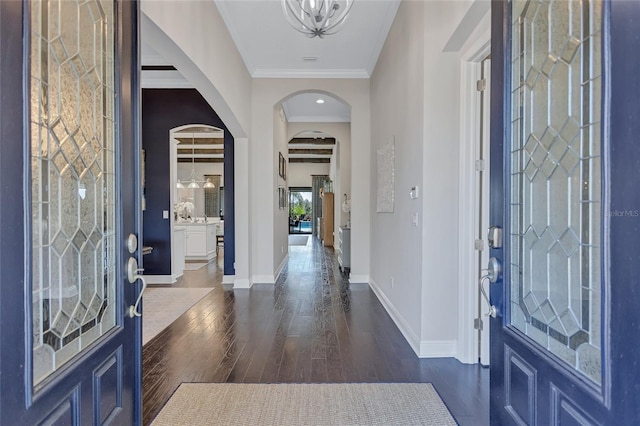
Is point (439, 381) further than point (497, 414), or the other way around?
A: point (439, 381)

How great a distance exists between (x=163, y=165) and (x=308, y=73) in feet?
9.13

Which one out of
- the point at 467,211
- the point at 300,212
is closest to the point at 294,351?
the point at 467,211

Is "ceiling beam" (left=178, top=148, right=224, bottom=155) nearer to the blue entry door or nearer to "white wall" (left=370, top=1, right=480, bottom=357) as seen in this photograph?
"white wall" (left=370, top=1, right=480, bottom=357)

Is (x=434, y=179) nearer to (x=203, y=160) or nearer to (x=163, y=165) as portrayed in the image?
(x=163, y=165)

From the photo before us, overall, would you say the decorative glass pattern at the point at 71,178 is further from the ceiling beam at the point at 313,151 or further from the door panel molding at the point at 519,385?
the ceiling beam at the point at 313,151

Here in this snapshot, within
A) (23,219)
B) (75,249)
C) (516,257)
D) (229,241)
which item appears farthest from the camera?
(229,241)

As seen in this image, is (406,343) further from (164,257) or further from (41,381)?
(164,257)

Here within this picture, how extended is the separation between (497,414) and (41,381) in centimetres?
149

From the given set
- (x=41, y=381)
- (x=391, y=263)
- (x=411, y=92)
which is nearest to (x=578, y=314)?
(x=41, y=381)

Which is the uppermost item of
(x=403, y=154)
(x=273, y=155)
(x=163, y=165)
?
(x=273, y=155)

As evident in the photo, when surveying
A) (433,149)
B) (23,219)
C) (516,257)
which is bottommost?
(516,257)

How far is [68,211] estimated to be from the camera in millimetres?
1042

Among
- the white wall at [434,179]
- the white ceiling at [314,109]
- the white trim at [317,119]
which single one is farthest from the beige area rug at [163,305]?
the white trim at [317,119]

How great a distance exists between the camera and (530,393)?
3.63 ft
